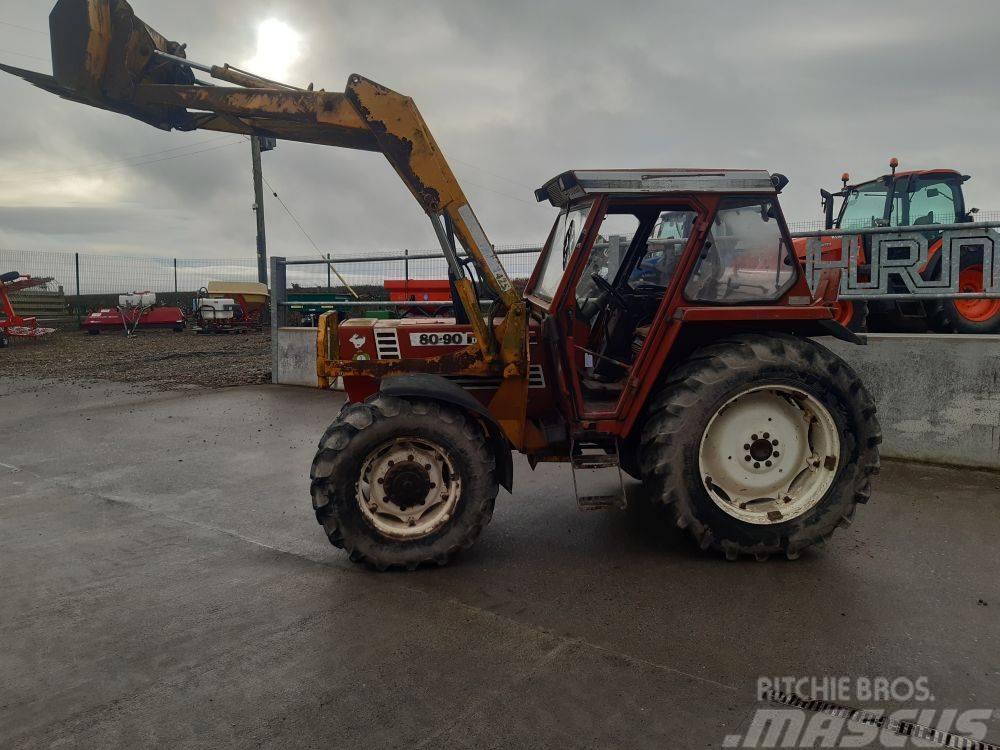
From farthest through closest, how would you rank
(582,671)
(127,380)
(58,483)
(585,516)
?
1. (127,380)
2. (58,483)
3. (585,516)
4. (582,671)

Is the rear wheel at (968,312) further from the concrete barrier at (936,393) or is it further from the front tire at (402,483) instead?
the front tire at (402,483)

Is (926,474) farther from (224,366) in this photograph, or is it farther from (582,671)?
(224,366)

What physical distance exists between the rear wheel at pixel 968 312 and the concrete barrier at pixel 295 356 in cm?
910

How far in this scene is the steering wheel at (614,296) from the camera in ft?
16.5

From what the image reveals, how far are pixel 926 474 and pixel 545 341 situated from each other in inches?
155

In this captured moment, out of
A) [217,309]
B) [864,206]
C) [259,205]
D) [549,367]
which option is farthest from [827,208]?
[259,205]

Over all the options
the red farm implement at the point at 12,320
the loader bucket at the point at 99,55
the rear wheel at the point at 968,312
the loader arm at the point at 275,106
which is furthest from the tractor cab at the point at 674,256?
the red farm implement at the point at 12,320

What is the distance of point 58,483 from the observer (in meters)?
6.08

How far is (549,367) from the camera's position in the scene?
4.65 meters

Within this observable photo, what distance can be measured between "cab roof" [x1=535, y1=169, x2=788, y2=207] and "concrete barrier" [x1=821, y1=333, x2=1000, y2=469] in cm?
326

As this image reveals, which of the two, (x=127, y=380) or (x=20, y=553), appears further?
(x=127, y=380)

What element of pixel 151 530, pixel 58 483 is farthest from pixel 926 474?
pixel 58 483

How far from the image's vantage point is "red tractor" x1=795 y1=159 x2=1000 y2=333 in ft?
32.7

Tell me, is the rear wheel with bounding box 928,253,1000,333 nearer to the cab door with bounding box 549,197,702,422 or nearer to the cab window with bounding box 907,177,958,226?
the cab window with bounding box 907,177,958,226
